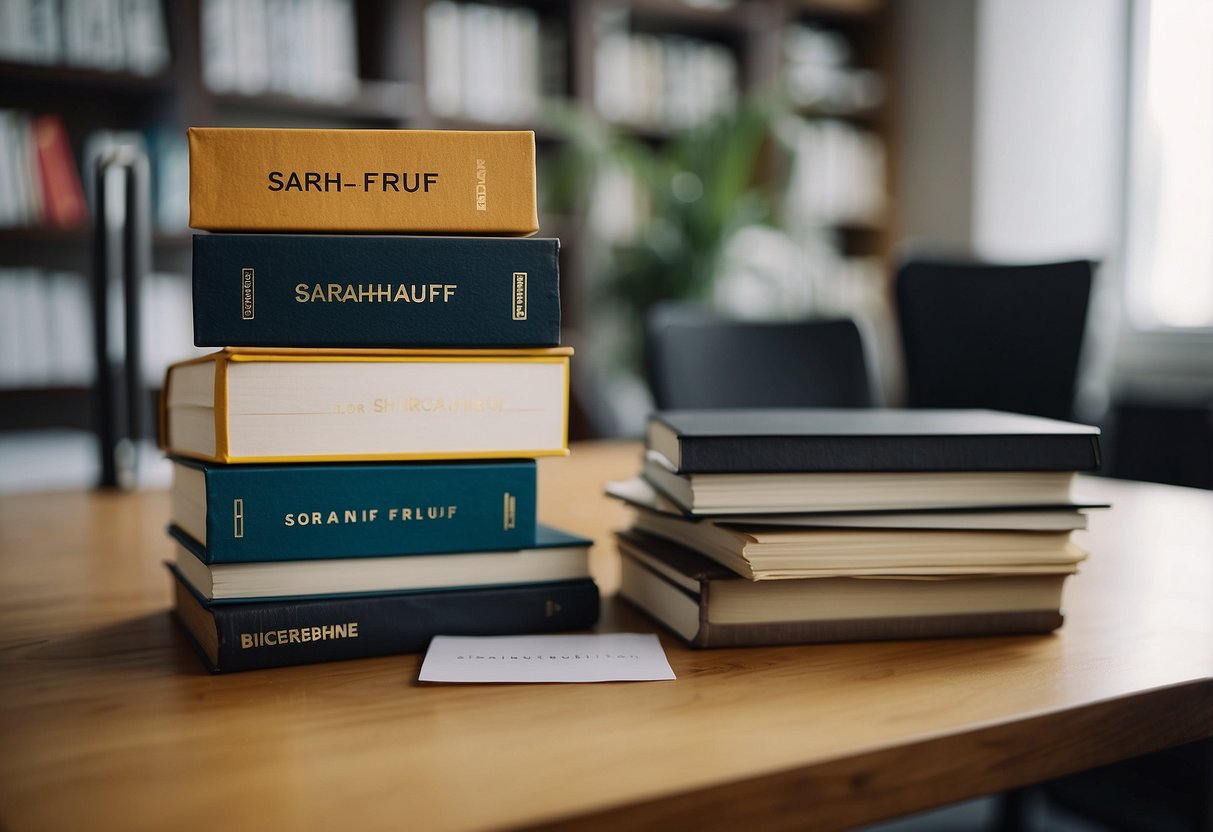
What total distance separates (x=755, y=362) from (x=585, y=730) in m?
1.42

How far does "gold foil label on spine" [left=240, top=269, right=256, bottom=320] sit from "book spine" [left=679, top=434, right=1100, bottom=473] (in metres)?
0.27

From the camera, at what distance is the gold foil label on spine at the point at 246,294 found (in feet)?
1.94

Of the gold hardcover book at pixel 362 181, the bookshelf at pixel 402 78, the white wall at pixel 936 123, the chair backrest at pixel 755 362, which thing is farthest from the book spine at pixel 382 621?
the white wall at pixel 936 123

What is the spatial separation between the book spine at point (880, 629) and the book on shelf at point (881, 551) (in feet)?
0.12

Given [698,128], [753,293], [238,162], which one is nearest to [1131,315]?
[753,293]

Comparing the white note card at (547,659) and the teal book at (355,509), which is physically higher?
the teal book at (355,509)

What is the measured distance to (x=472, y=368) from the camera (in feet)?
2.08

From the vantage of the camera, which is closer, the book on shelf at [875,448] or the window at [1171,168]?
the book on shelf at [875,448]

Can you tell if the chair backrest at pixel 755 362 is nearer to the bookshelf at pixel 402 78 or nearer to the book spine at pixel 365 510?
the bookshelf at pixel 402 78

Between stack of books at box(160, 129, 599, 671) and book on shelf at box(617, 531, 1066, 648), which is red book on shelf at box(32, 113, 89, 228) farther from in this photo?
book on shelf at box(617, 531, 1066, 648)

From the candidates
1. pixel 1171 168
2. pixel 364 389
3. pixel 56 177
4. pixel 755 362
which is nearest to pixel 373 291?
pixel 364 389

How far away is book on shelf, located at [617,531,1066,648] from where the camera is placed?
0.63 m

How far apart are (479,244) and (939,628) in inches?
15.5

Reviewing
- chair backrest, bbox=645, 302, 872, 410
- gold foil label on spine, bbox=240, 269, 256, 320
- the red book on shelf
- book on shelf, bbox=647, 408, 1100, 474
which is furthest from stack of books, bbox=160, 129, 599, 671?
the red book on shelf
